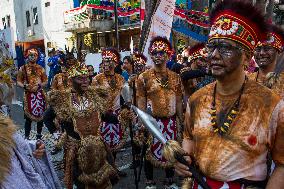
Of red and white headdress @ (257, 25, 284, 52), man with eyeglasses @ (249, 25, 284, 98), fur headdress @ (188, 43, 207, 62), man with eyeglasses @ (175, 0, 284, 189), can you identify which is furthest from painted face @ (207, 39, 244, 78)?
fur headdress @ (188, 43, 207, 62)

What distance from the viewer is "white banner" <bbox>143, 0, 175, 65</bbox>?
567 cm

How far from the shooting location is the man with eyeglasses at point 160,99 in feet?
18.3

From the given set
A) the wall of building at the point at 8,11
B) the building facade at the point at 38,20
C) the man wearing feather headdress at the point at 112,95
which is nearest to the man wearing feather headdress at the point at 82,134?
the man wearing feather headdress at the point at 112,95

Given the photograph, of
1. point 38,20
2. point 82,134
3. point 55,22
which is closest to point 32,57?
point 82,134

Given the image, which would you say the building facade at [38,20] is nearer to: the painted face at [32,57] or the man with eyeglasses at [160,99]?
the painted face at [32,57]

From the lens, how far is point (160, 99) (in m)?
5.57

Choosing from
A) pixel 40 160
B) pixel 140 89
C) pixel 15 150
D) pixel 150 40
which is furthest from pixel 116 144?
pixel 15 150

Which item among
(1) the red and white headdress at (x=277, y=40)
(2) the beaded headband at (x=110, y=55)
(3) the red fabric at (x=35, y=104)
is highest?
(1) the red and white headdress at (x=277, y=40)

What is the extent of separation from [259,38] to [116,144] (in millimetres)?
4224

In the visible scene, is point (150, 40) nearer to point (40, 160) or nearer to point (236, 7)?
point (40, 160)

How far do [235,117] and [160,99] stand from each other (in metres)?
3.26

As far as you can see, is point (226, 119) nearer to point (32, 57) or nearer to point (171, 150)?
point (171, 150)

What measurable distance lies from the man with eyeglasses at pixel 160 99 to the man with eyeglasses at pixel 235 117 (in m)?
3.02

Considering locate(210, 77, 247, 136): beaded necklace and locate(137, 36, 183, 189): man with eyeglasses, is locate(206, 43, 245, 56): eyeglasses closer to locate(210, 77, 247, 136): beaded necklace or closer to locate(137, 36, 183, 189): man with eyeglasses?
locate(210, 77, 247, 136): beaded necklace
